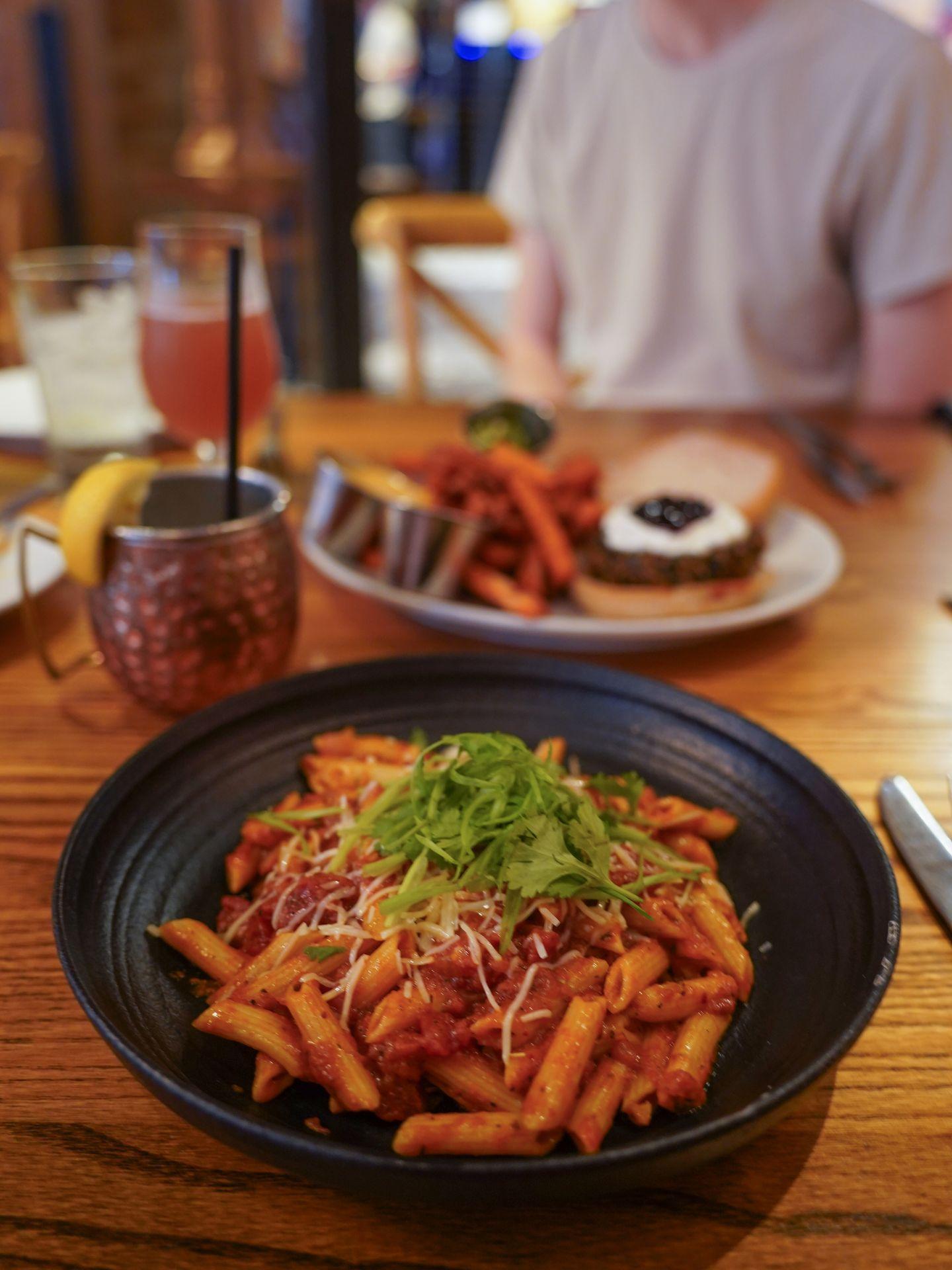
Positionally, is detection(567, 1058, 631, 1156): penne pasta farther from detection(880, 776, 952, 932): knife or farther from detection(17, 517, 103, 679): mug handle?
detection(17, 517, 103, 679): mug handle

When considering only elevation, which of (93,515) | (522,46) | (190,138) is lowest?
(190,138)

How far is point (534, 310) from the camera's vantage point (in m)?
2.96

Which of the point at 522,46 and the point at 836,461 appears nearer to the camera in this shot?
the point at 836,461

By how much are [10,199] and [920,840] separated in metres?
6.49

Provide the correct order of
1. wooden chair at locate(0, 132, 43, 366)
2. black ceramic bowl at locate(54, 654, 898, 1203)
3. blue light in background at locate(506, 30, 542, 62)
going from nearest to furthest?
black ceramic bowl at locate(54, 654, 898, 1203) < wooden chair at locate(0, 132, 43, 366) < blue light in background at locate(506, 30, 542, 62)

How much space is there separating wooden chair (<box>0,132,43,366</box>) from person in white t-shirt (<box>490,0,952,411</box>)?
3413 mm

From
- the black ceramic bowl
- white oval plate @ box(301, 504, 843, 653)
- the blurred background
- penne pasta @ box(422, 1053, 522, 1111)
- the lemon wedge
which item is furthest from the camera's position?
the blurred background

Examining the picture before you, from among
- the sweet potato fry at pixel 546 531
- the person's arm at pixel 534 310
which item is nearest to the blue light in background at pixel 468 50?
the person's arm at pixel 534 310

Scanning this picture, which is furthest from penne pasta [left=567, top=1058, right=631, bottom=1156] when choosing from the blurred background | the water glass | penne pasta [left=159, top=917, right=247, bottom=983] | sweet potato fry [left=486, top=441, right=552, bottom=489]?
the blurred background

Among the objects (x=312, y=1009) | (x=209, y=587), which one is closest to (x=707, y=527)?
(x=209, y=587)

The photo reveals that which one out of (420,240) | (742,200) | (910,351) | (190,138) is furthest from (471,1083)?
(190,138)

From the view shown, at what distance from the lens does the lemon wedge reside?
0.97m

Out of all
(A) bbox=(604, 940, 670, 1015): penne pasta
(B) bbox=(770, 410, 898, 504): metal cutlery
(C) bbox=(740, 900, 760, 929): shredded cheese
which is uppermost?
(A) bbox=(604, 940, 670, 1015): penne pasta

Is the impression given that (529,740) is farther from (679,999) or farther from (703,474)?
(703,474)
